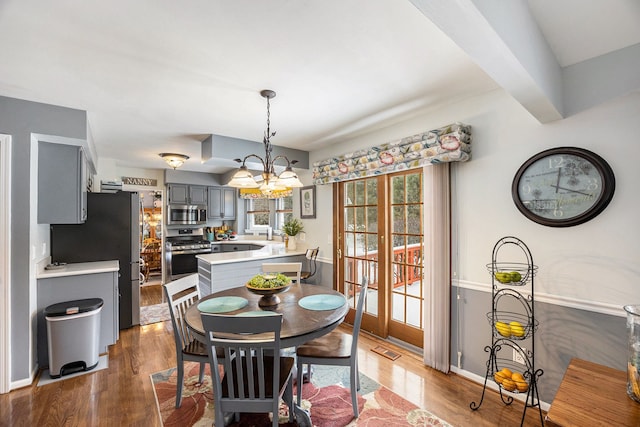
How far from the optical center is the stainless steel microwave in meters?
5.96

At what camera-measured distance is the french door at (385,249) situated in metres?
3.04

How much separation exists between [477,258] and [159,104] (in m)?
3.19

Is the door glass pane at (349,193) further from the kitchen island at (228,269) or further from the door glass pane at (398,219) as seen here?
the kitchen island at (228,269)

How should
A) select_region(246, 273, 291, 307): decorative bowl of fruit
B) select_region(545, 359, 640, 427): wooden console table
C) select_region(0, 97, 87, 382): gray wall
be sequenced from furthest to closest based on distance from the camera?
select_region(0, 97, 87, 382): gray wall, select_region(246, 273, 291, 307): decorative bowl of fruit, select_region(545, 359, 640, 427): wooden console table

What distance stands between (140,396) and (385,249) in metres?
2.65

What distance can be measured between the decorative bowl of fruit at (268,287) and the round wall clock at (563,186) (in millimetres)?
1939

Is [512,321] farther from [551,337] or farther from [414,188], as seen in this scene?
[414,188]

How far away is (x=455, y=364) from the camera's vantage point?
2.59 meters

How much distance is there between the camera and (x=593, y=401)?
1299 mm

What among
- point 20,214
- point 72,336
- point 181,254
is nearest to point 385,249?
point 72,336

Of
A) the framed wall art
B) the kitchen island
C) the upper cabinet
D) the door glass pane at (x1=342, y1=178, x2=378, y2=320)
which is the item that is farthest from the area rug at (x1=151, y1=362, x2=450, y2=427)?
the upper cabinet

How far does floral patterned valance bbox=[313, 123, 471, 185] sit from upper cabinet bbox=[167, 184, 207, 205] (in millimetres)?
3668

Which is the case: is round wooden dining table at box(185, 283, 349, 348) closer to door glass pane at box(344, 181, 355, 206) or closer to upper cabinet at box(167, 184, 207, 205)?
door glass pane at box(344, 181, 355, 206)

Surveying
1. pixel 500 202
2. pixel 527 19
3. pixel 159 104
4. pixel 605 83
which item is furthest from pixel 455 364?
pixel 159 104
